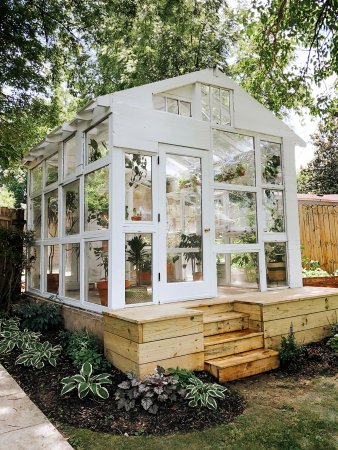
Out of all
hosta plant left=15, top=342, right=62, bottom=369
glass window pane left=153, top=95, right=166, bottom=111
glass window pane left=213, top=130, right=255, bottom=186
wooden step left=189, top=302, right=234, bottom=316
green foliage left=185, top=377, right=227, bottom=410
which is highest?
glass window pane left=153, top=95, right=166, bottom=111

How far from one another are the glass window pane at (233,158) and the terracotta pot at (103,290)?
2.15 meters

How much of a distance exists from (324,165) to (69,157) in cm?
1800

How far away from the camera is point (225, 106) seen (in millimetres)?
5297

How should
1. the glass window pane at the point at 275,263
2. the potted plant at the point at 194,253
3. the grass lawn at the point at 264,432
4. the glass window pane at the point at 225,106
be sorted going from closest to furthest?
the grass lawn at the point at 264,432 → the potted plant at the point at 194,253 → the glass window pane at the point at 225,106 → the glass window pane at the point at 275,263

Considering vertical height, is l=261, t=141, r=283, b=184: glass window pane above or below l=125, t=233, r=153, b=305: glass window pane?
above

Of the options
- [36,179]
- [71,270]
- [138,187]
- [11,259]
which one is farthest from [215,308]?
[36,179]

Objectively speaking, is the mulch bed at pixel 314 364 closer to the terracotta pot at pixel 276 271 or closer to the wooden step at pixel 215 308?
the wooden step at pixel 215 308

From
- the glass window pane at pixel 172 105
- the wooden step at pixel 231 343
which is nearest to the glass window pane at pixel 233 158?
the glass window pane at pixel 172 105

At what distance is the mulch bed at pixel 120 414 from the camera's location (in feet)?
8.28

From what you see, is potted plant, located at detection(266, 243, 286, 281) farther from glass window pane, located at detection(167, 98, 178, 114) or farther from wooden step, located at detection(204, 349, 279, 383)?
glass window pane, located at detection(167, 98, 178, 114)

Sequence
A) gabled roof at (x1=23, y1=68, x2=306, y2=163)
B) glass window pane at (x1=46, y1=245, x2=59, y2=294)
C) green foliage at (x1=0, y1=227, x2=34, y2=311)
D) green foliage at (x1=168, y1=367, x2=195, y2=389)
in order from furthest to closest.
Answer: green foliage at (x1=0, y1=227, x2=34, y2=311)
glass window pane at (x1=46, y1=245, x2=59, y2=294)
gabled roof at (x1=23, y1=68, x2=306, y2=163)
green foliage at (x1=168, y1=367, x2=195, y2=389)

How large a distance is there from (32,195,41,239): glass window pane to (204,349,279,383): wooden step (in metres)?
4.35

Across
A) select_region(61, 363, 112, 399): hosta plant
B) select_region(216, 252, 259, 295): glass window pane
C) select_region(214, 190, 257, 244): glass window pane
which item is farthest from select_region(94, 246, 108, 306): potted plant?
select_region(216, 252, 259, 295): glass window pane

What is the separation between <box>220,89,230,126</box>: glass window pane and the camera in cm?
525
